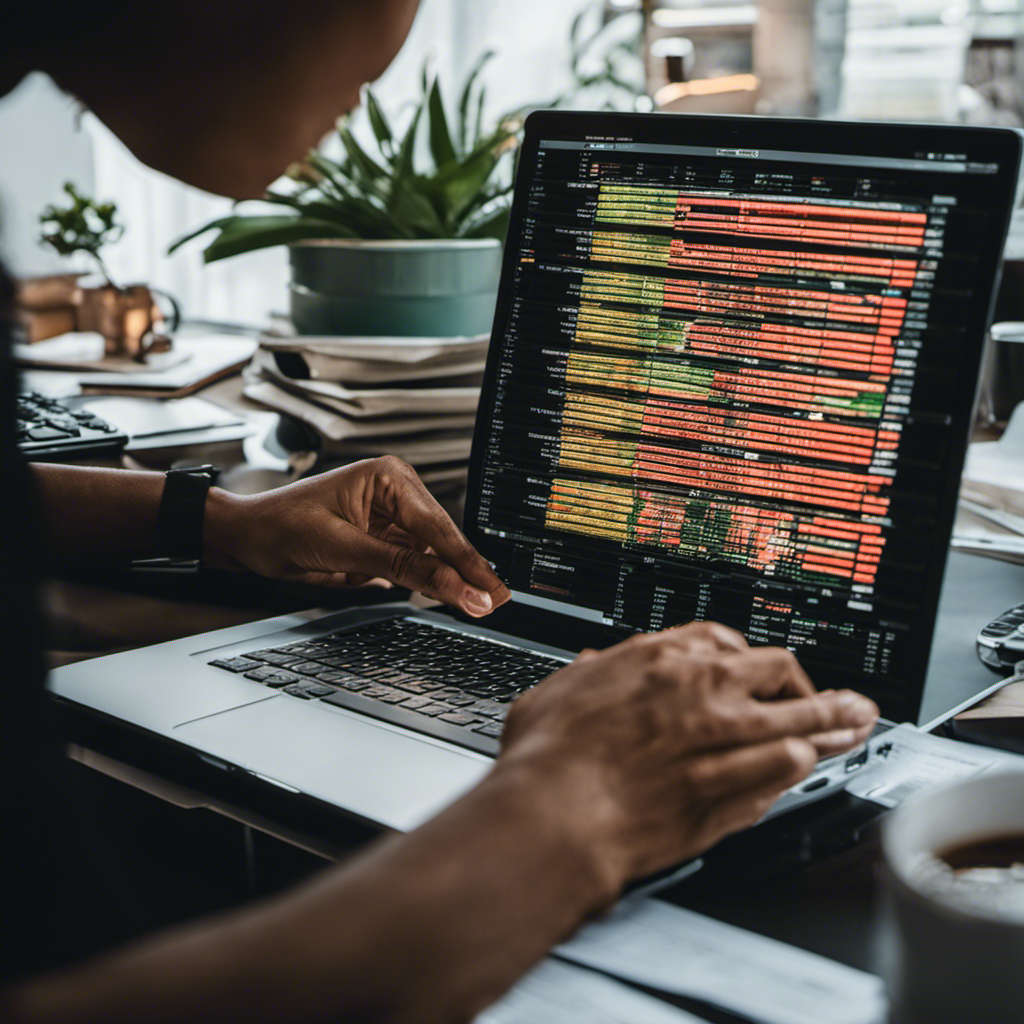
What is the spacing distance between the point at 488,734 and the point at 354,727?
8cm

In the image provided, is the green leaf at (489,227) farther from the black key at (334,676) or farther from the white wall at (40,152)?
the white wall at (40,152)

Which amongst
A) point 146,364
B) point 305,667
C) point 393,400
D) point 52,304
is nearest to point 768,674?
point 305,667

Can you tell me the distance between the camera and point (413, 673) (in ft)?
2.31

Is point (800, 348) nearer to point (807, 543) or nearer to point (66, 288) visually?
point (807, 543)

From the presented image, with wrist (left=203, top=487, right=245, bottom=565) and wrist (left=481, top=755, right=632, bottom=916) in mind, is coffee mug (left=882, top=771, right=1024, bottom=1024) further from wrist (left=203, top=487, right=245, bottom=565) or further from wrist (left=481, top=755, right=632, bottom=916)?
wrist (left=203, top=487, right=245, bottom=565)

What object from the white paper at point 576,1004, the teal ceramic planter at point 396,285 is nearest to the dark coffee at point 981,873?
the white paper at point 576,1004

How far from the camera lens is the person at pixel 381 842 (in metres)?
0.35

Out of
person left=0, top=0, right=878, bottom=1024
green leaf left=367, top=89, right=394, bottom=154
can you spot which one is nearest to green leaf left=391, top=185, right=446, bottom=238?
green leaf left=367, top=89, right=394, bottom=154

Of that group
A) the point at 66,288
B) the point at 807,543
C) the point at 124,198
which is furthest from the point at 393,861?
the point at 124,198

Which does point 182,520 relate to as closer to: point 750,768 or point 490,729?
point 490,729

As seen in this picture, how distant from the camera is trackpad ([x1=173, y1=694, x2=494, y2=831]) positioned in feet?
1.78

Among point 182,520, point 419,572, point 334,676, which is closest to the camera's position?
point 334,676

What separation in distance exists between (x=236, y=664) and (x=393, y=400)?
0.44m

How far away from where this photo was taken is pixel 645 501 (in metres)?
0.71
